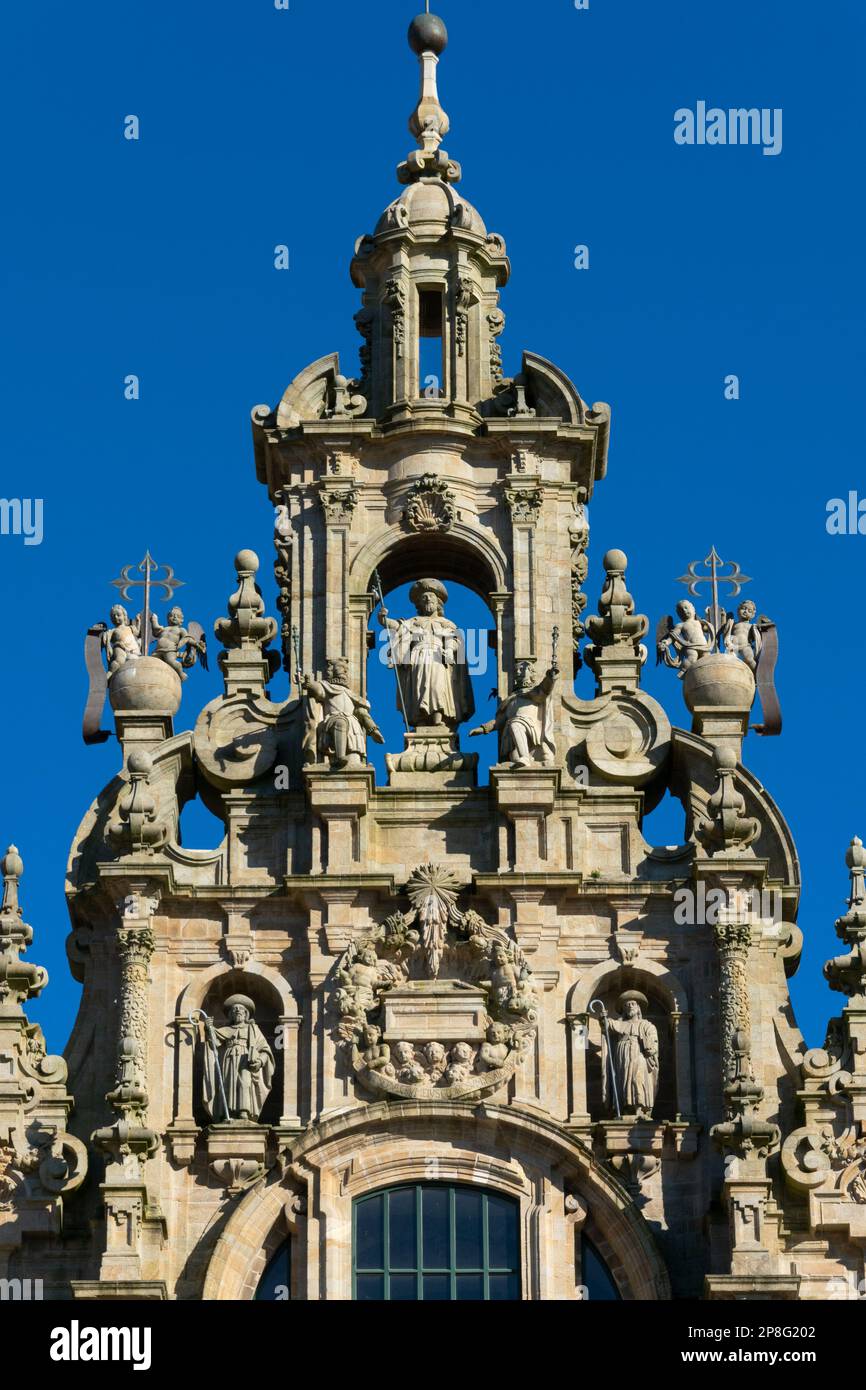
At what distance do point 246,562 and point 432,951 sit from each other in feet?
18.5

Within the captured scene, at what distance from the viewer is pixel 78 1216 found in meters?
41.0

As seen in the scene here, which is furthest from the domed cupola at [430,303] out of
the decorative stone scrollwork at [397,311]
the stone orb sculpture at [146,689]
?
the stone orb sculpture at [146,689]

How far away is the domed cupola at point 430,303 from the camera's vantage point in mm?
46188

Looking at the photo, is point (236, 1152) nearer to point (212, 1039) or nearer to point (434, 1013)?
point (212, 1039)

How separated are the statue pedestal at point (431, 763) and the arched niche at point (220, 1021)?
273 cm

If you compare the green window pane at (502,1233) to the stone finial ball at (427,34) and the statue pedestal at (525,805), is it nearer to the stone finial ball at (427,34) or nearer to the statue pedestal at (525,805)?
the statue pedestal at (525,805)

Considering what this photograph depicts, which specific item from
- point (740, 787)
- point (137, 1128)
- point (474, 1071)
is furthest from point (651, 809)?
point (137, 1128)

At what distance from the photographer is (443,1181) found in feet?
135

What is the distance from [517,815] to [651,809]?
186 cm

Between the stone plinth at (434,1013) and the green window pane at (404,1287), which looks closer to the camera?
the green window pane at (404,1287)

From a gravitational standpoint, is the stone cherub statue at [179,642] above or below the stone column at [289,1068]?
above

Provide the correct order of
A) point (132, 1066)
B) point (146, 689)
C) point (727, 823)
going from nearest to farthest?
1. point (132, 1066)
2. point (727, 823)
3. point (146, 689)

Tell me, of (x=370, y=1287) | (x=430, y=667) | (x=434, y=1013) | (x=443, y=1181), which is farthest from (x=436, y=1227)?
(x=430, y=667)
